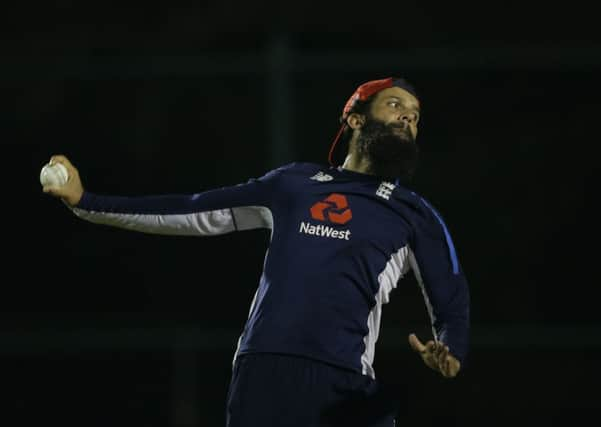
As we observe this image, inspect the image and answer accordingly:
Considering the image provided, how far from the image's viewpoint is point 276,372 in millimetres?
3652

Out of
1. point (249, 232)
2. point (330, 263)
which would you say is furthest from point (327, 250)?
point (249, 232)

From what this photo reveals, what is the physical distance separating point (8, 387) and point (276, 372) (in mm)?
4919

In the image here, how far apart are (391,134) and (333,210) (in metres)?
0.37

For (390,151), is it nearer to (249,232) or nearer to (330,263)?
(330,263)

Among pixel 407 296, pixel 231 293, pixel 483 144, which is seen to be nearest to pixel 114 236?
pixel 231 293

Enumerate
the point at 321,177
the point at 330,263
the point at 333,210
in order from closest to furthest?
the point at 330,263 < the point at 333,210 < the point at 321,177

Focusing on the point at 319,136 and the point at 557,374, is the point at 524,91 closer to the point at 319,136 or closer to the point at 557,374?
the point at 319,136

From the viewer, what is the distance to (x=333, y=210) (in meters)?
3.87

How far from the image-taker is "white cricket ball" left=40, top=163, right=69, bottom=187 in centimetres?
390

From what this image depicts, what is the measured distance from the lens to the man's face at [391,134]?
158 inches

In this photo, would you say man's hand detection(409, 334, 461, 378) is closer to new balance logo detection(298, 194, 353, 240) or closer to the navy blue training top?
the navy blue training top

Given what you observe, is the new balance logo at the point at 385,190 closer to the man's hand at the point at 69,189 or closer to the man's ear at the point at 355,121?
the man's ear at the point at 355,121

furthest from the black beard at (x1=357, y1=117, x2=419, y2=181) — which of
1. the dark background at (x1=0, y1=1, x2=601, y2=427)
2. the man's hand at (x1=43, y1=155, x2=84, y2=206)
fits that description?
the dark background at (x1=0, y1=1, x2=601, y2=427)

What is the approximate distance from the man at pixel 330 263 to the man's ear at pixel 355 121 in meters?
0.04
